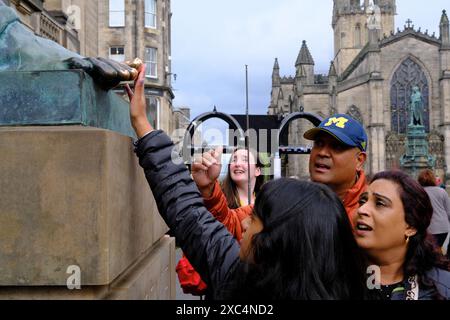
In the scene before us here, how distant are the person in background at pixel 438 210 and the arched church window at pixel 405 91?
45618 mm

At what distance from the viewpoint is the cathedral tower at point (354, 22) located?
2908 inches

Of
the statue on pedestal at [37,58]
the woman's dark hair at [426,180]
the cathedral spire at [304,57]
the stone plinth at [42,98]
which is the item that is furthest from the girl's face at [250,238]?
the cathedral spire at [304,57]

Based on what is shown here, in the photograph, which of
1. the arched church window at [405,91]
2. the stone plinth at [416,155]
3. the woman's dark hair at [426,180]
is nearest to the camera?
the woman's dark hair at [426,180]

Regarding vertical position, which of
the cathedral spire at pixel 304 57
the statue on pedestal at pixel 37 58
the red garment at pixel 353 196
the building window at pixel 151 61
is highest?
the cathedral spire at pixel 304 57

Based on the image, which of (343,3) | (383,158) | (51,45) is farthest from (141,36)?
(343,3)

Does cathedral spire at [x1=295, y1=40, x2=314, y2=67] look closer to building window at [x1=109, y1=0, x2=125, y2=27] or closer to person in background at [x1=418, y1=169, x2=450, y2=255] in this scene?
building window at [x1=109, y1=0, x2=125, y2=27]

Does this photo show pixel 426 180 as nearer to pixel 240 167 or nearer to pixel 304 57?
pixel 240 167

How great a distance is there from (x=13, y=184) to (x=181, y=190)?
504 mm

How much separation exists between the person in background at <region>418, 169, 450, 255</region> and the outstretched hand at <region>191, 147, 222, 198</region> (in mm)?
3682

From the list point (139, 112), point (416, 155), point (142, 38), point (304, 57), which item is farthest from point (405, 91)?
point (139, 112)

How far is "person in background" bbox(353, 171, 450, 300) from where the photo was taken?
1753 mm

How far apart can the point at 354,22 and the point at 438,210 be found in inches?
2867

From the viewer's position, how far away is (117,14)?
24344 millimetres

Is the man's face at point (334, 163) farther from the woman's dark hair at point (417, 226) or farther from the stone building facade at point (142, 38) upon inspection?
the stone building facade at point (142, 38)
